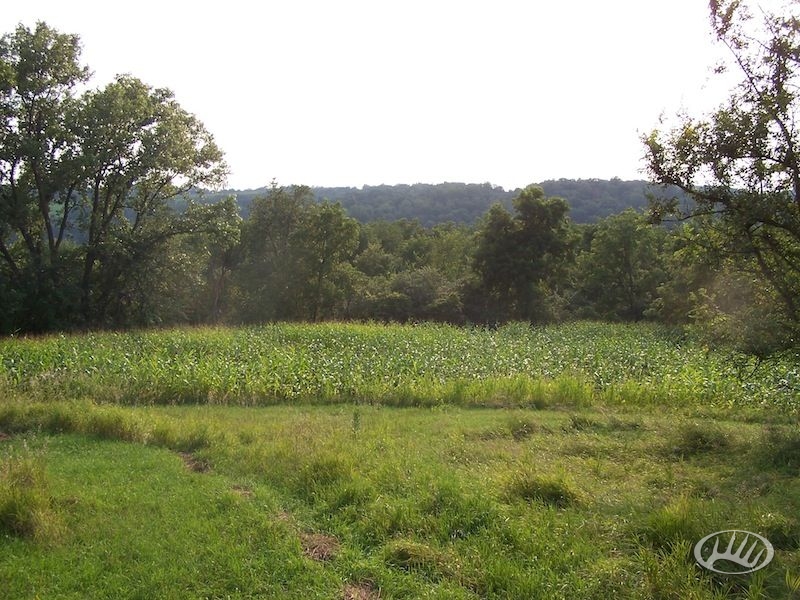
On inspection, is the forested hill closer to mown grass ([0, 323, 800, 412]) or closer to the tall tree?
the tall tree

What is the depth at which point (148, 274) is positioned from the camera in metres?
26.7

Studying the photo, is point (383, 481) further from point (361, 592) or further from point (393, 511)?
point (361, 592)

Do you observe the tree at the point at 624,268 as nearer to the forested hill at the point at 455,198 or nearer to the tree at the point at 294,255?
the tree at the point at 294,255

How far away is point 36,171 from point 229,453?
22891 mm

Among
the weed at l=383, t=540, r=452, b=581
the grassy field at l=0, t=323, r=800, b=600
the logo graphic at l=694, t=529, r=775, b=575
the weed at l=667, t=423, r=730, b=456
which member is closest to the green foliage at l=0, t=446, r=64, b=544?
the grassy field at l=0, t=323, r=800, b=600

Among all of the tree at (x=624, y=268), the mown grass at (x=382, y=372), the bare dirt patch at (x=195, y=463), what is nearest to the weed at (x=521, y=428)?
the mown grass at (x=382, y=372)

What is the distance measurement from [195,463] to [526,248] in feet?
90.0

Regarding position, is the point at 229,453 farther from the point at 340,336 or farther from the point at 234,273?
the point at 234,273

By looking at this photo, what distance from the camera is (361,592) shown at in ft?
14.4

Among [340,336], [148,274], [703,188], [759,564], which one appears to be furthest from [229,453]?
[148,274]

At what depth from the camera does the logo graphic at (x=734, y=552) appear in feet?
14.1

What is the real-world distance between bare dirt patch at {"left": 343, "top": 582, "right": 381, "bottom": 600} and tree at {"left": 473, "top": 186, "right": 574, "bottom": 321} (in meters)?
29.4

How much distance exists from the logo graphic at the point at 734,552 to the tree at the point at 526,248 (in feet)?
93.8

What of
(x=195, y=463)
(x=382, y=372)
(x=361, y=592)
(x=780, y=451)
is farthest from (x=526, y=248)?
(x=361, y=592)
